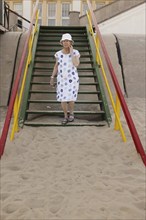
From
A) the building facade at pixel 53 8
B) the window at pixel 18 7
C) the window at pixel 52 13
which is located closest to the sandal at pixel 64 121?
the building facade at pixel 53 8

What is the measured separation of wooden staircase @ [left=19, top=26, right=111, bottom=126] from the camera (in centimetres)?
720

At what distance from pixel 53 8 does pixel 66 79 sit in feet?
64.6

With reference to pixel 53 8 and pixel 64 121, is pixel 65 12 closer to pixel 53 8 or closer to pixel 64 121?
pixel 53 8

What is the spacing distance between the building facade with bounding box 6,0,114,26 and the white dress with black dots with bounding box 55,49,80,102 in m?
18.7

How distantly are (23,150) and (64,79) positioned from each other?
1829 mm

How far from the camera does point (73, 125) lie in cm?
682

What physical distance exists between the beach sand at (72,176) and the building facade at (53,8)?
63.4 ft

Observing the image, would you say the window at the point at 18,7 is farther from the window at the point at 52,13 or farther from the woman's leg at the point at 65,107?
the woman's leg at the point at 65,107

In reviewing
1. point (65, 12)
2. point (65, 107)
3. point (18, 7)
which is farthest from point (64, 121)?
point (18, 7)

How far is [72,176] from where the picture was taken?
451 centimetres

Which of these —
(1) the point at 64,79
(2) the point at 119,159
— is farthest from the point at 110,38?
(2) the point at 119,159

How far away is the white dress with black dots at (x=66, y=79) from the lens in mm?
6773

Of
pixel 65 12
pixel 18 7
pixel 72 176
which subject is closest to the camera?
pixel 72 176

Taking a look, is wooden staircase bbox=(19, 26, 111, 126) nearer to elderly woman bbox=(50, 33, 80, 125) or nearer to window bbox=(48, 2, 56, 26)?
elderly woman bbox=(50, 33, 80, 125)
